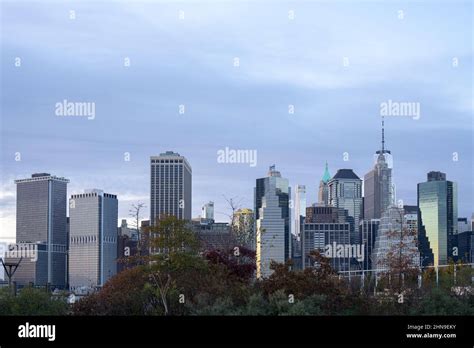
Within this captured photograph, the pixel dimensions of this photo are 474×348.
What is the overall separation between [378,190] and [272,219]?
10671mm

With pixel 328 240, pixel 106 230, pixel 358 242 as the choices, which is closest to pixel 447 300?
pixel 106 230

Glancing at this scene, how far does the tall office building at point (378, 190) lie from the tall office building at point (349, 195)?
52cm

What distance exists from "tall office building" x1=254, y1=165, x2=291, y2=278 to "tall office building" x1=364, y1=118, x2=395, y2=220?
427 centimetres

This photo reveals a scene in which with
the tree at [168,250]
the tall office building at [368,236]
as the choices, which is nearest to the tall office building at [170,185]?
the tree at [168,250]

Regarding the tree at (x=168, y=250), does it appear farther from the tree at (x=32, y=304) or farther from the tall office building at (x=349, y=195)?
the tall office building at (x=349, y=195)

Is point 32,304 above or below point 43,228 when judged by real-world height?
below

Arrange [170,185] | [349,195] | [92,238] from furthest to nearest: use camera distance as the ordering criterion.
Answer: [349,195] < [92,238] < [170,185]

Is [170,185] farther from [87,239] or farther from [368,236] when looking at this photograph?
[368,236]

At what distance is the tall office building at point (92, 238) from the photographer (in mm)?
30645

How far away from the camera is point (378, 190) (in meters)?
41.3

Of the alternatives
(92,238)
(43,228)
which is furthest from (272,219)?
(43,228)

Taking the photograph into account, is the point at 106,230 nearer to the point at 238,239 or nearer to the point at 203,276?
the point at 238,239

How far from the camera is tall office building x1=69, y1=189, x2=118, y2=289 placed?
30.6 meters
